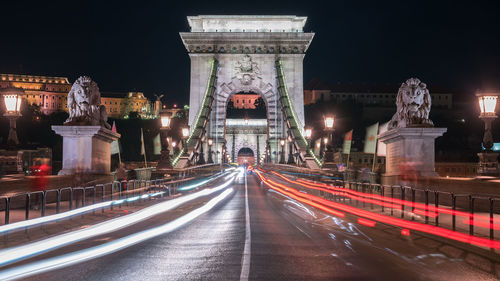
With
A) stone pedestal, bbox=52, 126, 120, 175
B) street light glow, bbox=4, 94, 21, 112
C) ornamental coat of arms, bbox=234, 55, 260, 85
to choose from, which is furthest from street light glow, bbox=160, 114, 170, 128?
ornamental coat of arms, bbox=234, 55, 260, 85

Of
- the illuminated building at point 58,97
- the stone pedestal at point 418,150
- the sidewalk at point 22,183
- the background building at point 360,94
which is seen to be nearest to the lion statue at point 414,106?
the stone pedestal at point 418,150

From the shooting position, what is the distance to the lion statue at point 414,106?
17.0 m

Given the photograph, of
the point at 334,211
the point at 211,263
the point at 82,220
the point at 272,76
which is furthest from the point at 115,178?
the point at 272,76

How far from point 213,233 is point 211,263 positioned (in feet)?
10.4

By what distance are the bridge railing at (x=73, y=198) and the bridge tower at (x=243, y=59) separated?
123 feet

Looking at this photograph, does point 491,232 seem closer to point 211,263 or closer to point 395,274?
point 395,274

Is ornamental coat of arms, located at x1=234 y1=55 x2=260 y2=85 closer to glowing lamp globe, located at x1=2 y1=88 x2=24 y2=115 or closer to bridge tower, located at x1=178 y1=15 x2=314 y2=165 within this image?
bridge tower, located at x1=178 y1=15 x2=314 y2=165

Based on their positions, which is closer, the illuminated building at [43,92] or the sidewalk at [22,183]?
the sidewalk at [22,183]

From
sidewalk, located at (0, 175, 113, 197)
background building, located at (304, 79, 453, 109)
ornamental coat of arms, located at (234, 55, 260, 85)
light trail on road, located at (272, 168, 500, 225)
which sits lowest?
light trail on road, located at (272, 168, 500, 225)

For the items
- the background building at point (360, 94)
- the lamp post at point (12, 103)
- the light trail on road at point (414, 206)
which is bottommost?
the light trail on road at point (414, 206)

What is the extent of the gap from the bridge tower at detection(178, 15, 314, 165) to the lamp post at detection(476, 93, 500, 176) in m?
45.2

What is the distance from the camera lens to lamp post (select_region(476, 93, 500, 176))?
1394cm

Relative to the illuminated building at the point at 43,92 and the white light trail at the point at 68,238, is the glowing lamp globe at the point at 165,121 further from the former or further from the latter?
the illuminated building at the point at 43,92

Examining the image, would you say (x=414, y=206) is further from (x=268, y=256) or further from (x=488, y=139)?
(x=268, y=256)
